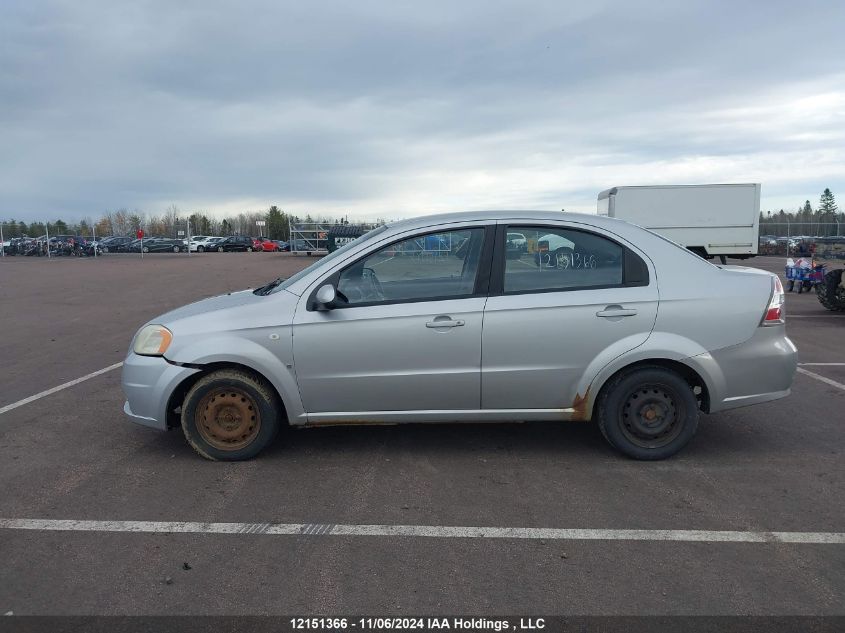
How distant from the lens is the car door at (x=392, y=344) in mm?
4648

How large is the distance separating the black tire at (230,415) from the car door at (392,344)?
1.02ft

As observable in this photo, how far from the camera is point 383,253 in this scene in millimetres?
4855

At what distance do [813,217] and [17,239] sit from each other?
62972 mm

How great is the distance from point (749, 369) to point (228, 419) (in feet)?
12.3

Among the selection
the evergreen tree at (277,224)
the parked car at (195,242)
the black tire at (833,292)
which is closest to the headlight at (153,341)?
the black tire at (833,292)

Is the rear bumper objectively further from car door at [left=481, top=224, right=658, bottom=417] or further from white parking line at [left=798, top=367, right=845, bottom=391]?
white parking line at [left=798, top=367, right=845, bottom=391]

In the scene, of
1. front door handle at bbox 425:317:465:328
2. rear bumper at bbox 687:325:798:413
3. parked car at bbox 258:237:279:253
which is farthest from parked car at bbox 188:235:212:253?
rear bumper at bbox 687:325:798:413

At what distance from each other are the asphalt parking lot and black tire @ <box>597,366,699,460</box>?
0.52ft

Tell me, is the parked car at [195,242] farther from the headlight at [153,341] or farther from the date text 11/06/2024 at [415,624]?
the date text 11/06/2024 at [415,624]

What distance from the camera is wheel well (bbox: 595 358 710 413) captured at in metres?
4.73

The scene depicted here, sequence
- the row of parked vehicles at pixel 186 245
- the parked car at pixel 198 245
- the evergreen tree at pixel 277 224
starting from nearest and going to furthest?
the row of parked vehicles at pixel 186 245 < the parked car at pixel 198 245 < the evergreen tree at pixel 277 224

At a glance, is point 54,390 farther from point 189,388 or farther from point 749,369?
point 749,369

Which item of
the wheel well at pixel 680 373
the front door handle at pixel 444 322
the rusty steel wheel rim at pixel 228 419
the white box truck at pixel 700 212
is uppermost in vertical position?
the white box truck at pixel 700 212

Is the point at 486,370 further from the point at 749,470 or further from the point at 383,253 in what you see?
the point at 749,470
